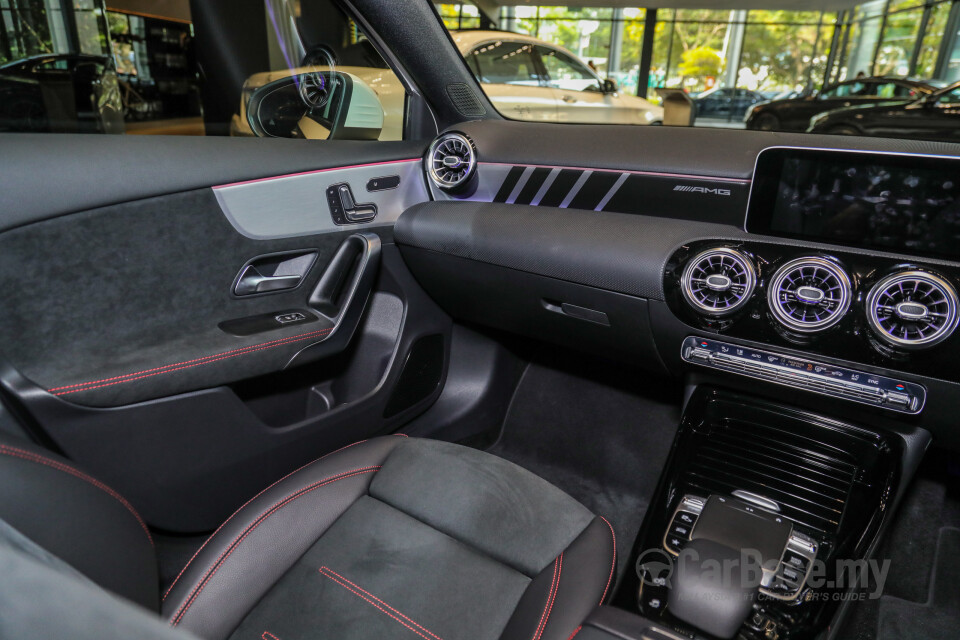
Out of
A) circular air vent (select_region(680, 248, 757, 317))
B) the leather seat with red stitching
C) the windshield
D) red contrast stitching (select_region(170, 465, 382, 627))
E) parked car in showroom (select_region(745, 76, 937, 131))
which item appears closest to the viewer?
the leather seat with red stitching

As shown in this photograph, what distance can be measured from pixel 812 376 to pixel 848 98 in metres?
Answer: 4.21

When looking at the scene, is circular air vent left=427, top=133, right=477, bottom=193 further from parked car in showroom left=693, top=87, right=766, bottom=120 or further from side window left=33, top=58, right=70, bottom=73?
parked car in showroom left=693, top=87, right=766, bottom=120

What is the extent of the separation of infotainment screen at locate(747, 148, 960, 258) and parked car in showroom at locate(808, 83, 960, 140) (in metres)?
0.17

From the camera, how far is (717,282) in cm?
142

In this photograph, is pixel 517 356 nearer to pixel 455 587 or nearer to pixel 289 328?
pixel 289 328

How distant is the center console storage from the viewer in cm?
122

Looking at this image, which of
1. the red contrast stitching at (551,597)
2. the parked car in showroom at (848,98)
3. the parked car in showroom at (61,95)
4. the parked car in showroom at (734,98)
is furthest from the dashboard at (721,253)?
the parked car in showroom at (734,98)

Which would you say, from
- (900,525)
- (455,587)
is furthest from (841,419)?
(455,587)

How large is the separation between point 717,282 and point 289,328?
1.03m

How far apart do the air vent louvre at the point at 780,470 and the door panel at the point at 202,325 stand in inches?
36.4

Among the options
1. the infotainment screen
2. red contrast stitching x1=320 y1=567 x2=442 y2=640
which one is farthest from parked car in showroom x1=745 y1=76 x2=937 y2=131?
red contrast stitching x1=320 y1=567 x2=442 y2=640

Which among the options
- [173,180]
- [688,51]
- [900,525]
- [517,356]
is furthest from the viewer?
[688,51]

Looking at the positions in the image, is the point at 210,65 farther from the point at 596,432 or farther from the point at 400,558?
the point at 596,432

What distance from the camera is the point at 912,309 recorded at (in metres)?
1.24
